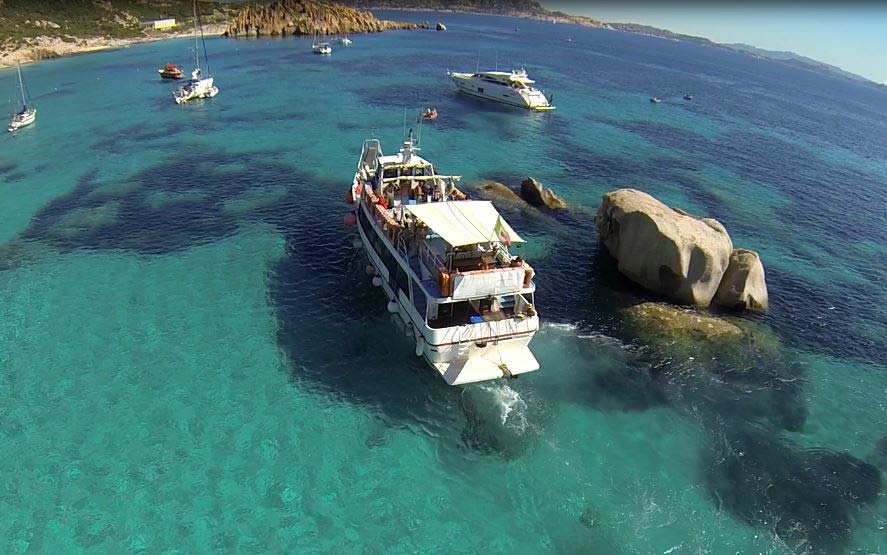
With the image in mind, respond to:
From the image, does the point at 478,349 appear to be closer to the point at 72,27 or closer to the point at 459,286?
the point at 459,286

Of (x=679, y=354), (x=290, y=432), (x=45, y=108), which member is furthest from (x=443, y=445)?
(x=45, y=108)

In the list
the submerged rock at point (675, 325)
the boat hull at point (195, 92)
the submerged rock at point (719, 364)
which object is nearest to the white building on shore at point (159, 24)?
the boat hull at point (195, 92)

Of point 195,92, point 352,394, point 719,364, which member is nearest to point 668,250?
point 719,364

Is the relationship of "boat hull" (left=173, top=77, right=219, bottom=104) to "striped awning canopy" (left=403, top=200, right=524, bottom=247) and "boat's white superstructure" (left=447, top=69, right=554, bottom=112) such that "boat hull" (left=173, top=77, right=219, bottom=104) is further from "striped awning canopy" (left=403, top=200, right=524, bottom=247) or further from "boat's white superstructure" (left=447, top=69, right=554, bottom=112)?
"striped awning canopy" (left=403, top=200, right=524, bottom=247)

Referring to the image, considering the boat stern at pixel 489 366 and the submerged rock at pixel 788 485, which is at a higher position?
the boat stern at pixel 489 366

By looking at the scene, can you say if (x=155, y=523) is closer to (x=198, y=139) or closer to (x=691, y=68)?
(x=198, y=139)

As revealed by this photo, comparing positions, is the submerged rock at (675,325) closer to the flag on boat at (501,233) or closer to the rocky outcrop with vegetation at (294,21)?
the flag on boat at (501,233)
